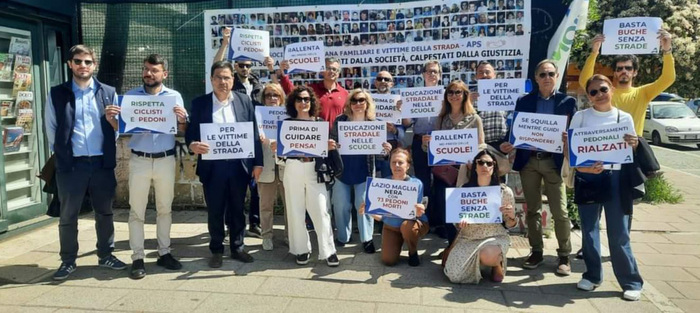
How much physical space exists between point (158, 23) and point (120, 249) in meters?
3.57

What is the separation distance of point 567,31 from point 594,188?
2.75m

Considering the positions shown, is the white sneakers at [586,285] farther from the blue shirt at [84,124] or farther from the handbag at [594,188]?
the blue shirt at [84,124]

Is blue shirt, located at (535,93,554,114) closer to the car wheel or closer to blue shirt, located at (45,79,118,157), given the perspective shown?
blue shirt, located at (45,79,118,157)

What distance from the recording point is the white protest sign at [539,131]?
4398 mm

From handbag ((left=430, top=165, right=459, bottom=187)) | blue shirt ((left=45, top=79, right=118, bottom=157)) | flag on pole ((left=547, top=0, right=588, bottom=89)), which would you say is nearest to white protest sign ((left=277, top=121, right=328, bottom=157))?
handbag ((left=430, top=165, right=459, bottom=187))

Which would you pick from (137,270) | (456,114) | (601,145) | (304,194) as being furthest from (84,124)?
(601,145)

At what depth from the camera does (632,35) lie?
4914mm

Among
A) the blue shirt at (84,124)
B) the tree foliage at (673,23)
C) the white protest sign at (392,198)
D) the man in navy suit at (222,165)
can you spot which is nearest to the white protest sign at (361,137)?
the white protest sign at (392,198)

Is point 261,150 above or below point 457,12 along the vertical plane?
below

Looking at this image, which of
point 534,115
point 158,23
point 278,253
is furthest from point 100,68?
point 534,115

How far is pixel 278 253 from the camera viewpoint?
17.4 ft

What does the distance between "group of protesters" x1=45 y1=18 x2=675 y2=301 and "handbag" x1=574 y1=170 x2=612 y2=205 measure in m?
0.01

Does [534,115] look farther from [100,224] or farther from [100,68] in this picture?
[100,68]

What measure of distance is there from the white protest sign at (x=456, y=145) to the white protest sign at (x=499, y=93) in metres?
0.58
